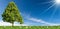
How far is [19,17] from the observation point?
1980 inches

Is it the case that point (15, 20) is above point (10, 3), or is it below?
below

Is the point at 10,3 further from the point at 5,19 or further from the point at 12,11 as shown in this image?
the point at 5,19

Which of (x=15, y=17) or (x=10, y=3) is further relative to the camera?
(x=15, y=17)

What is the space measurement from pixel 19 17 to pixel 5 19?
4.52 m

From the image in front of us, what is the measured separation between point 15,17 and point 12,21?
163cm

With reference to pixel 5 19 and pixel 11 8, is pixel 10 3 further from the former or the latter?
pixel 5 19

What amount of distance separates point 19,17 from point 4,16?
4.39 metres

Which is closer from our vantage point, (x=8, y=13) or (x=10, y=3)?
(x=10, y=3)

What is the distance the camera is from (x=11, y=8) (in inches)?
1874

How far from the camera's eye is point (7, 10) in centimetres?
4709

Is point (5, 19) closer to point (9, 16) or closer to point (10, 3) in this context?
point (9, 16)

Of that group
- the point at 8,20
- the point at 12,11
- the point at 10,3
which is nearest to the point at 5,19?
the point at 8,20

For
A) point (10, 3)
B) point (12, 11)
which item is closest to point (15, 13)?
point (12, 11)

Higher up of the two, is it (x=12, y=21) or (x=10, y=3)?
(x=10, y=3)
